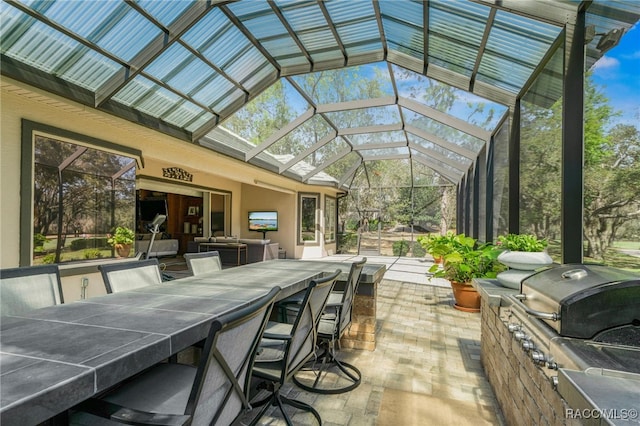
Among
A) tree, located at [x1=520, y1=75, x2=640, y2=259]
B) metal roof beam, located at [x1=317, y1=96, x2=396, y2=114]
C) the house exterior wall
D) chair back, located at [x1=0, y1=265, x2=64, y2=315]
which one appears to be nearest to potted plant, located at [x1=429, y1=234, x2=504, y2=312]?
tree, located at [x1=520, y1=75, x2=640, y2=259]

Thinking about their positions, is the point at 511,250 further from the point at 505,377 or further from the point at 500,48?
the point at 500,48

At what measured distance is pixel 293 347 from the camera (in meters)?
1.76

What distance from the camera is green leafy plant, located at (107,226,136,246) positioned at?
4.74 m

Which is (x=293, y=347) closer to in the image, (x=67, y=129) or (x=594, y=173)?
(x=594, y=173)

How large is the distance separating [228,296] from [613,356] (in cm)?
172

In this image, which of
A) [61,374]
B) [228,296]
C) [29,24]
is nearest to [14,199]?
[29,24]

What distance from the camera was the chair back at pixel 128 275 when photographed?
2.20 m

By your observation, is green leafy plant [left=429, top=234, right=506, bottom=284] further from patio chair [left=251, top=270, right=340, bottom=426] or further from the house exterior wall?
the house exterior wall

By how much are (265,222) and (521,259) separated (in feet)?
33.7

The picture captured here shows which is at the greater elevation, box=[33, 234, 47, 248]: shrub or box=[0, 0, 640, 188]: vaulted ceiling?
box=[0, 0, 640, 188]: vaulted ceiling

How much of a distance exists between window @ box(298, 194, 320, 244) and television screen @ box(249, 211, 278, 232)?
94 centimetres

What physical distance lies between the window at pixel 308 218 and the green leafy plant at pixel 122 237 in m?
7.25

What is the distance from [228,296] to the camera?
1864mm

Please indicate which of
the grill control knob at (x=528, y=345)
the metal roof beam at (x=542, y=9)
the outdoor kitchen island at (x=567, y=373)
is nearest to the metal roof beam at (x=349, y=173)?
the metal roof beam at (x=542, y=9)
